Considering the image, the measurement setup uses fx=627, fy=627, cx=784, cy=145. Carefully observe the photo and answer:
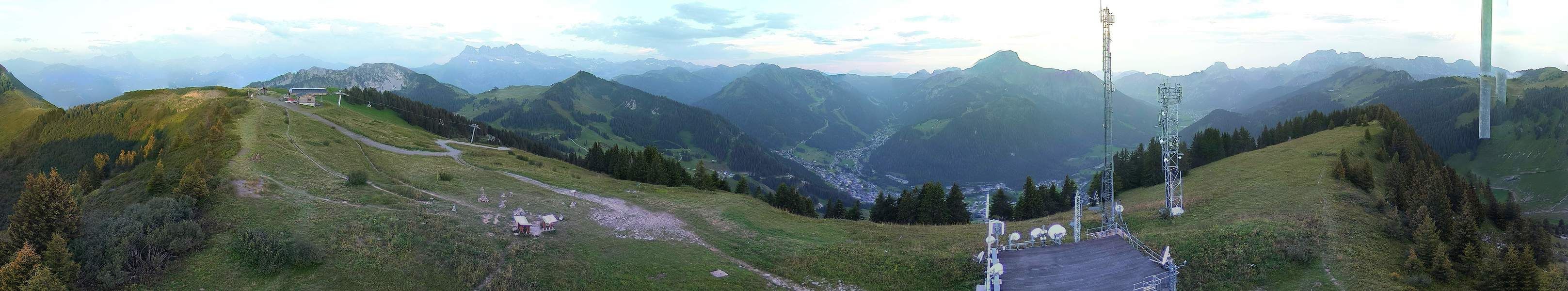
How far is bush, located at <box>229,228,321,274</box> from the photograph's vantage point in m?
23.8

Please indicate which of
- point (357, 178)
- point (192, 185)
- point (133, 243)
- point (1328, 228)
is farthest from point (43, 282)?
point (1328, 228)

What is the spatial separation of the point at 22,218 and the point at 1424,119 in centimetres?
27174

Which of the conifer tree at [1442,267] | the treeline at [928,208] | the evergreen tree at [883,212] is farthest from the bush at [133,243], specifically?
the evergreen tree at [883,212]

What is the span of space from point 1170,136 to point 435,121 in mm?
111130

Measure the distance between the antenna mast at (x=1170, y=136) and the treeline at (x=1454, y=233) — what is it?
1030 centimetres

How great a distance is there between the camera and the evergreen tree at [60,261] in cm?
2086

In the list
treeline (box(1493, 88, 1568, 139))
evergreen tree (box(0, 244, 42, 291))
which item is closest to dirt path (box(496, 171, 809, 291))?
evergreen tree (box(0, 244, 42, 291))

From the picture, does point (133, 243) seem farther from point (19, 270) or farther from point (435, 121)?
point (435, 121)

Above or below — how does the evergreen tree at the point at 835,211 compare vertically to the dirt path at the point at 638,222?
below

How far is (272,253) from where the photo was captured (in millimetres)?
23984

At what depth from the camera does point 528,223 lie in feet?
103

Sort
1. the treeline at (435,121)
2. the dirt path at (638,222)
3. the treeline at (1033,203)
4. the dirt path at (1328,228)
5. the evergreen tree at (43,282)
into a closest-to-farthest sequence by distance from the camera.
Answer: the evergreen tree at (43,282) < the dirt path at (1328,228) < the dirt path at (638,222) < the treeline at (1033,203) < the treeline at (435,121)

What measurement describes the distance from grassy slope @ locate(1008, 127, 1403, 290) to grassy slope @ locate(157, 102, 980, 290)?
10.5m

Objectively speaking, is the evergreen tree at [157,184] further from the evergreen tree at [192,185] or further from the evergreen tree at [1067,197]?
the evergreen tree at [1067,197]
